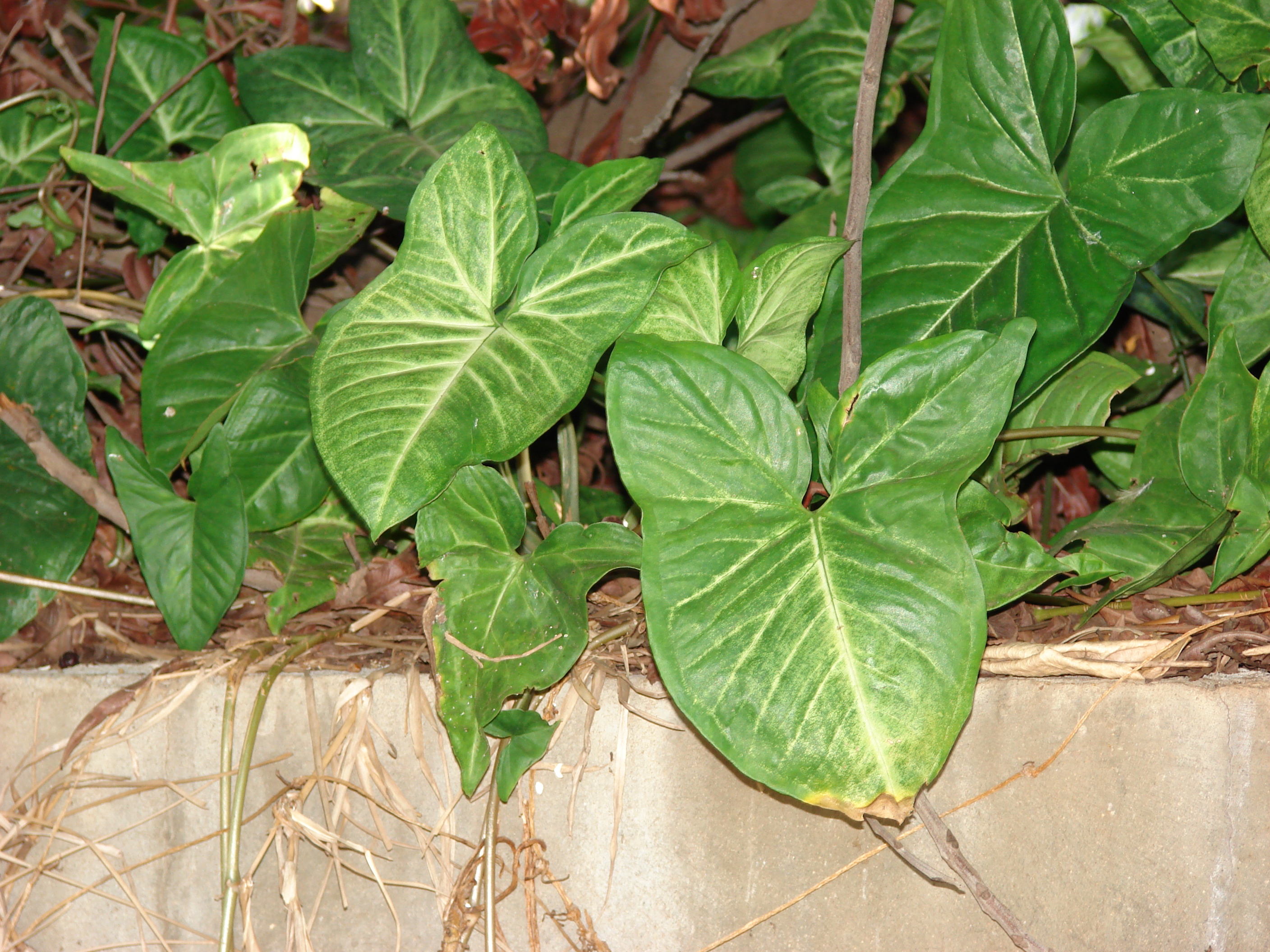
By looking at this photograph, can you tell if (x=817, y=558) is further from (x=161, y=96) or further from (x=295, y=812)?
(x=161, y=96)

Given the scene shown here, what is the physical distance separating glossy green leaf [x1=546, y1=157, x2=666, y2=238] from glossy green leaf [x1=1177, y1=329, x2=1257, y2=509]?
0.51 m

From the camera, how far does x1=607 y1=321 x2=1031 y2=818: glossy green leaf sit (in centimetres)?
62

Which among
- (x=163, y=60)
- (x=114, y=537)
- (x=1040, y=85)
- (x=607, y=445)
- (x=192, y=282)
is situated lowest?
(x=114, y=537)

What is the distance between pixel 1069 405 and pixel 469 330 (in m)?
0.64

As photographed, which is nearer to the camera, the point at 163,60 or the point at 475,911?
the point at 475,911

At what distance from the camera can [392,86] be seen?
3.79ft

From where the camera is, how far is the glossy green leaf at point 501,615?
74cm

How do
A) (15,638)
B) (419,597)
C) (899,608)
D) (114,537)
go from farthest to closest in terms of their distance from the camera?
(114,537) → (15,638) → (419,597) → (899,608)

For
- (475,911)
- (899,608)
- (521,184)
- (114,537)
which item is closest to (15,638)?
(114,537)

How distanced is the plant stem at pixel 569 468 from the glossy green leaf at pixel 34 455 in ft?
1.91

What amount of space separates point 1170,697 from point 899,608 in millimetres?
230

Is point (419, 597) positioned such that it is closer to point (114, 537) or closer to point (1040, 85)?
point (114, 537)

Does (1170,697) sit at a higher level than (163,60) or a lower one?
lower

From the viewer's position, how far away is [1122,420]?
110cm
